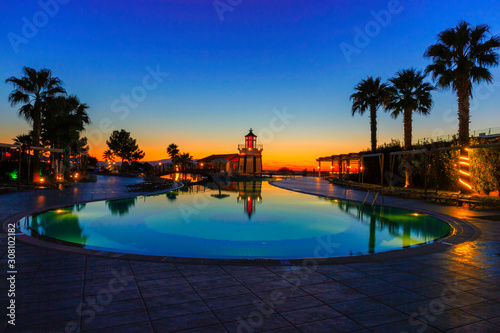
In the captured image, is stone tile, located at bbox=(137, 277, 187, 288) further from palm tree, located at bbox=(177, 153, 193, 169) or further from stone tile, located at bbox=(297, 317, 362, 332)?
palm tree, located at bbox=(177, 153, 193, 169)

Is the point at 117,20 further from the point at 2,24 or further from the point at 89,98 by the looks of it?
the point at 89,98

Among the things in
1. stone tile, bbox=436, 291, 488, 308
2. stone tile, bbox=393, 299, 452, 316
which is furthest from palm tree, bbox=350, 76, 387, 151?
stone tile, bbox=393, 299, 452, 316

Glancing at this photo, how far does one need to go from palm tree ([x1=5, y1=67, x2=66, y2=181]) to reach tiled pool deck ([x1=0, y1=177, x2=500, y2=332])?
60.0ft

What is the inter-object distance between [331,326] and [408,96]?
20.1m

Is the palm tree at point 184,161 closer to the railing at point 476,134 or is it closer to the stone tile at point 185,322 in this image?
the railing at point 476,134

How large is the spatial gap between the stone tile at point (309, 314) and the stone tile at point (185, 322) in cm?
68

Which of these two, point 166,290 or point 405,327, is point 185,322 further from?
point 405,327

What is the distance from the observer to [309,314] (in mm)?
2777

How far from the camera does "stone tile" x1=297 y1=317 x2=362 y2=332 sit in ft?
8.21

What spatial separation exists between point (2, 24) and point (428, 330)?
18.4 m

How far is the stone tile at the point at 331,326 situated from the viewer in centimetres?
250

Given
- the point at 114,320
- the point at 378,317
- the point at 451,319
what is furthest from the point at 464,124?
the point at 114,320

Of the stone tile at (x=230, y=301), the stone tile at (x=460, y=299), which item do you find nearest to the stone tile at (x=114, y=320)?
the stone tile at (x=230, y=301)

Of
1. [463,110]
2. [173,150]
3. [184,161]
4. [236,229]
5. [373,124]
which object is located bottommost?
[236,229]
